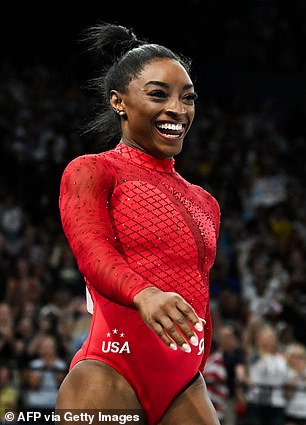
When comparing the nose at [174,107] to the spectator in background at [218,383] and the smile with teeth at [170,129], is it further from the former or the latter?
the spectator in background at [218,383]

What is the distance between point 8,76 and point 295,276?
463 centimetres

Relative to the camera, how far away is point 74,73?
40.4ft

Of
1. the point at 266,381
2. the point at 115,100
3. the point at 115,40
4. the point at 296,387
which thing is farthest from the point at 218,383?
the point at 115,100

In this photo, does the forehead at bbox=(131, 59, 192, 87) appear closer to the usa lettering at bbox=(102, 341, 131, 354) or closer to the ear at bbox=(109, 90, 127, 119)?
the ear at bbox=(109, 90, 127, 119)

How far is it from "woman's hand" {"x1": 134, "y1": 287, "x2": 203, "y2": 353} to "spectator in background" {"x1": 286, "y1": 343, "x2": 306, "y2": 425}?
4879 mm

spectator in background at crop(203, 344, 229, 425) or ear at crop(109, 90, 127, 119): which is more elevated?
ear at crop(109, 90, 127, 119)

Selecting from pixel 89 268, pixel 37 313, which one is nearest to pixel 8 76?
pixel 37 313

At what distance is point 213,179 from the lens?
10.9m

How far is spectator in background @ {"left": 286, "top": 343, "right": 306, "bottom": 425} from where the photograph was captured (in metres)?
6.79

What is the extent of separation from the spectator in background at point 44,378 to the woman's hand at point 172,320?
436 cm

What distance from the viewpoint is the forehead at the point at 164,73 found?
2.59 m

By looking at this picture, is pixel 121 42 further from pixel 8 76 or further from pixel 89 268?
pixel 8 76

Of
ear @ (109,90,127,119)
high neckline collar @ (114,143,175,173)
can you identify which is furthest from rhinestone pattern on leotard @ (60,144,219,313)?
ear @ (109,90,127,119)

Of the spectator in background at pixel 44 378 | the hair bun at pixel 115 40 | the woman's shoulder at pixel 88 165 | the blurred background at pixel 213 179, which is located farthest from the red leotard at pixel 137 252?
the spectator in background at pixel 44 378
